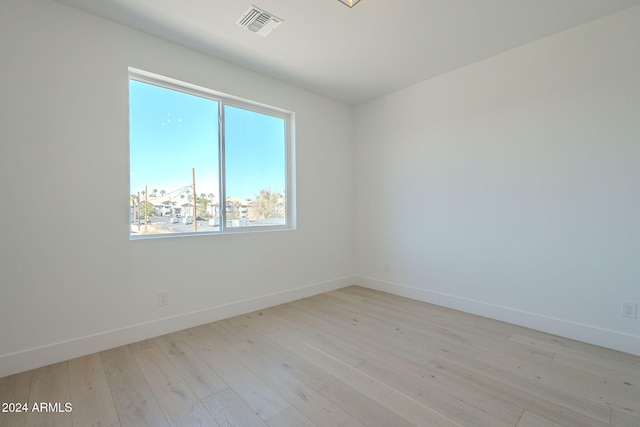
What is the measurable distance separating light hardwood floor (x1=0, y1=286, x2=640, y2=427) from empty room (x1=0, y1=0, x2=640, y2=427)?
17 millimetres

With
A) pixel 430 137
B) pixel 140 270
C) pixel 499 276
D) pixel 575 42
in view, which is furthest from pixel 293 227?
pixel 575 42

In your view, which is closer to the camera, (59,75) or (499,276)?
(59,75)

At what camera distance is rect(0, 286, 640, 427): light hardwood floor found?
1570 millimetres

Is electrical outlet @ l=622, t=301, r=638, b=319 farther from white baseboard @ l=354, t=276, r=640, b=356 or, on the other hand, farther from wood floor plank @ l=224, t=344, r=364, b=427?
wood floor plank @ l=224, t=344, r=364, b=427

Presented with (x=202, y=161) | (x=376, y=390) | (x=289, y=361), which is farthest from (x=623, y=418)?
(x=202, y=161)

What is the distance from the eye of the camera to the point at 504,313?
9.55ft

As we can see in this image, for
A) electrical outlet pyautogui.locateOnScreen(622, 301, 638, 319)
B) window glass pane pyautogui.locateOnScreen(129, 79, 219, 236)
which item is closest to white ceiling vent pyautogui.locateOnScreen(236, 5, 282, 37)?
window glass pane pyautogui.locateOnScreen(129, 79, 219, 236)

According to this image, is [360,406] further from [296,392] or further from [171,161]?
[171,161]

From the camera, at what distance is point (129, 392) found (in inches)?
70.4

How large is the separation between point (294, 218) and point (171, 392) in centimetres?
229

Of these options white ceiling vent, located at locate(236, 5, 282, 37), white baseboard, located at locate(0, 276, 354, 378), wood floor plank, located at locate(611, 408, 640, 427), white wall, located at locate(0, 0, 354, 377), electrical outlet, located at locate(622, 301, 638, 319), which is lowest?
wood floor plank, located at locate(611, 408, 640, 427)

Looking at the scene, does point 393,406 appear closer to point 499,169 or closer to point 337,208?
point 499,169

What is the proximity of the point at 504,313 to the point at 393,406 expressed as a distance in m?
1.94

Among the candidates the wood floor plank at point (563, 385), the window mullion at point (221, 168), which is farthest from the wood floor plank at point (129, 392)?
the wood floor plank at point (563, 385)
